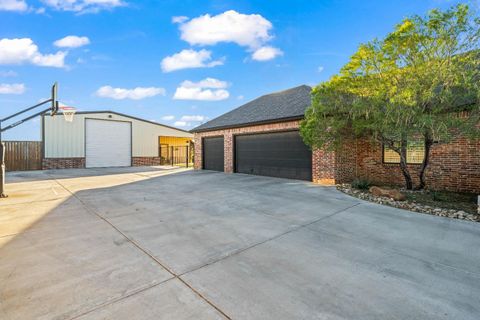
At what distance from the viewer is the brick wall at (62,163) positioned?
17453mm

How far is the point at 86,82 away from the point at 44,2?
28.7 ft

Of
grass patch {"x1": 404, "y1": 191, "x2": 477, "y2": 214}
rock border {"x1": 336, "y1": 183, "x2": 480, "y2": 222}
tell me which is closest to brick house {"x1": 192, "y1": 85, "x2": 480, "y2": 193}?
grass patch {"x1": 404, "y1": 191, "x2": 477, "y2": 214}

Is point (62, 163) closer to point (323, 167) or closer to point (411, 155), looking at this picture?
point (323, 167)

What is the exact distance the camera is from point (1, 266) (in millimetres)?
2805

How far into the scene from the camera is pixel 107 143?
1988 centimetres

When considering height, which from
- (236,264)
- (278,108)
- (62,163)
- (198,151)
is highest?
(278,108)

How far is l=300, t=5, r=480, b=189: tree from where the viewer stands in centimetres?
552

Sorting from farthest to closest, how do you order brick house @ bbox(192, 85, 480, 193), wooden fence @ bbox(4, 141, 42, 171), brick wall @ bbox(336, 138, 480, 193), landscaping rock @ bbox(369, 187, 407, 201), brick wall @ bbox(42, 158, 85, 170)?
1. brick wall @ bbox(42, 158, 85, 170)
2. wooden fence @ bbox(4, 141, 42, 171)
3. brick house @ bbox(192, 85, 480, 193)
4. brick wall @ bbox(336, 138, 480, 193)
5. landscaping rock @ bbox(369, 187, 407, 201)

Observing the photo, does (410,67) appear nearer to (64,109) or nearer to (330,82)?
(330,82)

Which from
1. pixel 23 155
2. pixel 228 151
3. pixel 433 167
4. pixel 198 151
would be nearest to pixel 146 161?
pixel 198 151

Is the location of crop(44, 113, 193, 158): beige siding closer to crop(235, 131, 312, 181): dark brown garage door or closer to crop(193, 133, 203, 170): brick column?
crop(193, 133, 203, 170): brick column

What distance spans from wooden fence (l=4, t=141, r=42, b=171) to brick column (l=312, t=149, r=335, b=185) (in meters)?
19.8

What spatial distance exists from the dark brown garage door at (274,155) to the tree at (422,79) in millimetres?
3524

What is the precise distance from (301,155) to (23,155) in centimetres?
1971
